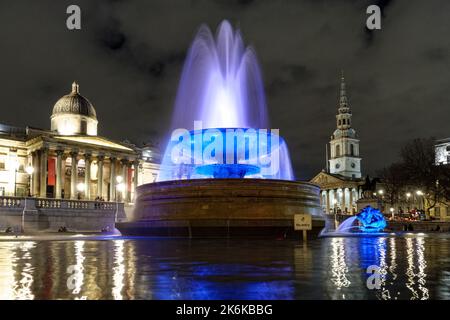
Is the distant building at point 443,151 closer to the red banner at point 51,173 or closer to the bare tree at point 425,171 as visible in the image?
the bare tree at point 425,171

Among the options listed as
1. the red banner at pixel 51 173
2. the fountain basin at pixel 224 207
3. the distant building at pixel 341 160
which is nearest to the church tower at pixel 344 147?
the distant building at pixel 341 160

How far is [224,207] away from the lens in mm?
17953

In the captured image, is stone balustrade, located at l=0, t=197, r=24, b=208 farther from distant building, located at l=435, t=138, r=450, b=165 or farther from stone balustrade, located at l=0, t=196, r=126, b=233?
distant building, located at l=435, t=138, r=450, b=165

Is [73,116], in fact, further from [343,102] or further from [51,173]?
[343,102]

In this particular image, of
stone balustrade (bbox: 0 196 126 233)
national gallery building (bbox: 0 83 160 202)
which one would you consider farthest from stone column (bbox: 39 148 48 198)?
stone balustrade (bbox: 0 196 126 233)

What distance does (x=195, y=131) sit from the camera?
831 inches

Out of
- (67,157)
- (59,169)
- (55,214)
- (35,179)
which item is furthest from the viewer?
(67,157)

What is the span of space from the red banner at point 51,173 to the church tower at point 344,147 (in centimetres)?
9187

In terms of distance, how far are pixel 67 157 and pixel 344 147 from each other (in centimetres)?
9035

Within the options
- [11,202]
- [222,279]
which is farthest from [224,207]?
[11,202]

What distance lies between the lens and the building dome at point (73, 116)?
7356cm
